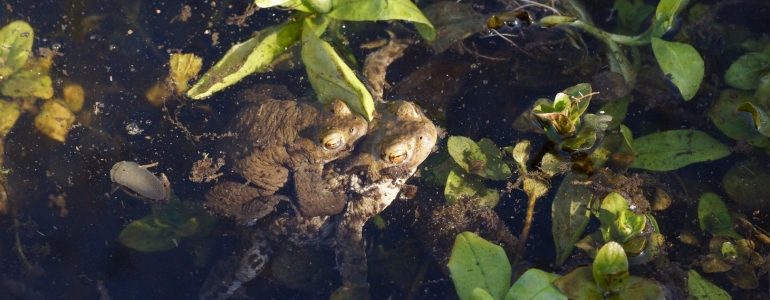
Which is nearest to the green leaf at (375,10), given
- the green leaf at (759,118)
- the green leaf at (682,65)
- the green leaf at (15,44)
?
the green leaf at (682,65)

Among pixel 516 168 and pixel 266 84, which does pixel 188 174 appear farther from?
pixel 516 168

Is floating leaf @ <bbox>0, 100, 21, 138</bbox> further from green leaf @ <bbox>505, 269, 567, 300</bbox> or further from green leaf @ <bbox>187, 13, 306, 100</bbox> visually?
green leaf @ <bbox>505, 269, 567, 300</bbox>

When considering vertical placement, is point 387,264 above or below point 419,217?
below

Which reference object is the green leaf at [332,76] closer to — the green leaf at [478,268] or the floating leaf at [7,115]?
the green leaf at [478,268]

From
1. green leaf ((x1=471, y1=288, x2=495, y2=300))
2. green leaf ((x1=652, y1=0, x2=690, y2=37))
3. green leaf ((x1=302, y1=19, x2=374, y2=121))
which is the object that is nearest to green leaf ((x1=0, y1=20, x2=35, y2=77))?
green leaf ((x1=302, y1=19, x2=374, y2=121))

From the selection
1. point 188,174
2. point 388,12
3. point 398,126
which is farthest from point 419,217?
point 188,174

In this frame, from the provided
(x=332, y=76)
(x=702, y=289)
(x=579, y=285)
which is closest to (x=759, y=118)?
(x=702, y=289)
